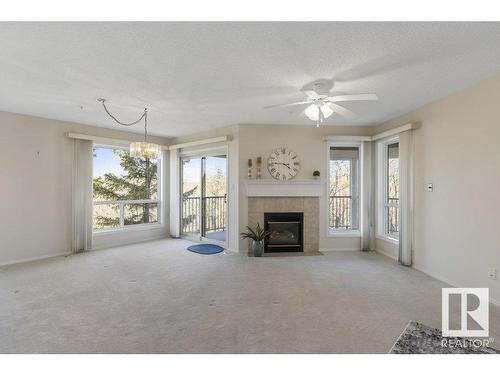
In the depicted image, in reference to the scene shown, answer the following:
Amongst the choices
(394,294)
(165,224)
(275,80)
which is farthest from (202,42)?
(165,224)

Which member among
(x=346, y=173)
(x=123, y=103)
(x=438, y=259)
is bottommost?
(x=438, y=259)

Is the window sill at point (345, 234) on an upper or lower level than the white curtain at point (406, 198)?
lower

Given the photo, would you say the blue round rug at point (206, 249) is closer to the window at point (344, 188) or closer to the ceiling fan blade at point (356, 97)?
the window at point (344, 188)

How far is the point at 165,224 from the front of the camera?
6219 millimetres

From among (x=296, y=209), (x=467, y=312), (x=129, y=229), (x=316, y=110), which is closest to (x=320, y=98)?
(x=316, y=110)

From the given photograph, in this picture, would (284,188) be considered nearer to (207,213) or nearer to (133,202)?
(207,213)

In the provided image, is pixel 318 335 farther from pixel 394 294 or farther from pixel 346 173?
pixel 346 173

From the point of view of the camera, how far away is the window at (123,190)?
5281mm

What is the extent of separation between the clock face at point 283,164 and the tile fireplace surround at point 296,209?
1.41ft

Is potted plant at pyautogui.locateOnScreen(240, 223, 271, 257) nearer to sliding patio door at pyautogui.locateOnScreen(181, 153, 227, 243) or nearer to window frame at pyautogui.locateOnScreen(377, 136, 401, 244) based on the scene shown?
sliding patio door at pyautogui.locateOnScreen(181, 153, 227, 243)

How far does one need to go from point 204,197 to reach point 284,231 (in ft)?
6.33

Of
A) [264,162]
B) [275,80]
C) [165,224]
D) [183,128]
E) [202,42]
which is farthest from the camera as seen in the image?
[165,224]

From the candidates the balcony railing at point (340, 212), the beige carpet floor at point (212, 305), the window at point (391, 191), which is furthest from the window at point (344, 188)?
the beige carpet floor at point (212, 305)

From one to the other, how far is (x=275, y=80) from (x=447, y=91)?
2.16m
